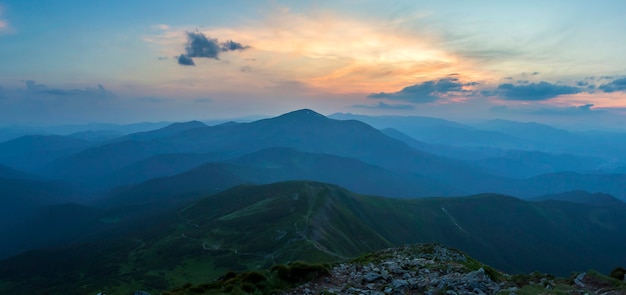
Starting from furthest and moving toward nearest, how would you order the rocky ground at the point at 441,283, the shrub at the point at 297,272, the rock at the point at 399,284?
the shrub at the point at 297,272, the rock at the point at 399,284, the rocky ground at the point at 441,283

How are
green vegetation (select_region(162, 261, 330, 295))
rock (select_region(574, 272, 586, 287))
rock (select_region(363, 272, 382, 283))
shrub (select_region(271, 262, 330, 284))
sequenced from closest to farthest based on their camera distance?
1. rock (select_region(574, 272, 586, 287))
2. green vegetation (select_region(162, 261, 330, 295))
3. shrub (select_region(271, 262, 330, 284))
4. rock (select_region(363, 272, 382, 283))

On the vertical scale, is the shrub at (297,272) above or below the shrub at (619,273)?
→ below

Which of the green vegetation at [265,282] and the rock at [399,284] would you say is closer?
the rock at [399,284]

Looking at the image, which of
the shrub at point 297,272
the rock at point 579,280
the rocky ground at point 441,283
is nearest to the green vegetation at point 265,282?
the shrub at point 297,272

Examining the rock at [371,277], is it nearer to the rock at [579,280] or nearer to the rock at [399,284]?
the rock at [399,284]

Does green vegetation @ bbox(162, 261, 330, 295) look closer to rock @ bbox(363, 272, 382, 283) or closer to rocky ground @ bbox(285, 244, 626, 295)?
rocky ground @ bbox(285, 244, 626, 295)

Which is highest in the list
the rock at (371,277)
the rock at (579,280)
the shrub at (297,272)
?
the rock at (579,280)

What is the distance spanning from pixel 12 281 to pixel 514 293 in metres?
234

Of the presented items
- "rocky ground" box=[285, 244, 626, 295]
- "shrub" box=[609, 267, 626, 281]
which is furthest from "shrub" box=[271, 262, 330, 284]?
"shrub" box=[609, 267, 626, 281]

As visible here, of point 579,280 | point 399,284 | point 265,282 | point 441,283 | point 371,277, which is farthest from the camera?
point 371,277

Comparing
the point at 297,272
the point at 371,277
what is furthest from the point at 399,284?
the point at 297,272

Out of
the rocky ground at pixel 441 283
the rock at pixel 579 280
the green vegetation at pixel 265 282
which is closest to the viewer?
the rocky ground at pixel 441 283

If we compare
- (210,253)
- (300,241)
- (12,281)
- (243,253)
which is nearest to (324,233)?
(300,241)

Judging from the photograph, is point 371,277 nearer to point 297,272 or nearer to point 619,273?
point 297,272
